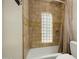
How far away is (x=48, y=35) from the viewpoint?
2.64m

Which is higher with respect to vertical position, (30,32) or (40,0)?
(40,0)

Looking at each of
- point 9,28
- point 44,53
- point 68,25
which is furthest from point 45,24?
point 9,28

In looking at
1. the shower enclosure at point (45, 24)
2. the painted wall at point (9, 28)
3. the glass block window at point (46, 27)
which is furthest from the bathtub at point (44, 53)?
the painted wall at point (9, 28)

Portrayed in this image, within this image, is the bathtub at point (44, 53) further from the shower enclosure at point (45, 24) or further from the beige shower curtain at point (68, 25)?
the beige shower curtain at point (68, 25)

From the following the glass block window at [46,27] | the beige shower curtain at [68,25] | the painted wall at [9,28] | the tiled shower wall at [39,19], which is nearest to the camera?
the painted wall at [9,28]

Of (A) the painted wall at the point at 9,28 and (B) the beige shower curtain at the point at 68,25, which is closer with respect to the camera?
(A) the painted wall at the point at 9,28

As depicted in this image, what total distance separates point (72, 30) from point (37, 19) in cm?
83

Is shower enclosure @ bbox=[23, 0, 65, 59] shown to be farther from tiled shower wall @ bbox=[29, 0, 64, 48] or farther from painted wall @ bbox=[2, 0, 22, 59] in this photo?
painted wall @ bbox=[2, 0, 22, 59]

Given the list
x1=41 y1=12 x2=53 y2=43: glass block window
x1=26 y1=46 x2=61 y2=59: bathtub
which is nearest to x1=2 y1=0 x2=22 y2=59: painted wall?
x1=26 y1=46 x2=61 y2=59: bathtub

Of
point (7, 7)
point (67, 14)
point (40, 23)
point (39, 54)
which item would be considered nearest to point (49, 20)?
point (40, 23)

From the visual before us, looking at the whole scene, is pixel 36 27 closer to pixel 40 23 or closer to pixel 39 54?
pixel 40 23

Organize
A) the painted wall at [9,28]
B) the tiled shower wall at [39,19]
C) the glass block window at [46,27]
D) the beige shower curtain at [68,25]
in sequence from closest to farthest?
1. the painted wall at [9,28]
2. the beige shower curtain at [68,25]
3. the tiled shower wall at [39,19]
4. the glass block window at [46,27]

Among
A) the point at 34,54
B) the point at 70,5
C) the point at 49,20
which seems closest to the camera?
the point at 70,5

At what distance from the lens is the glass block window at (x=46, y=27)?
8.41ft
